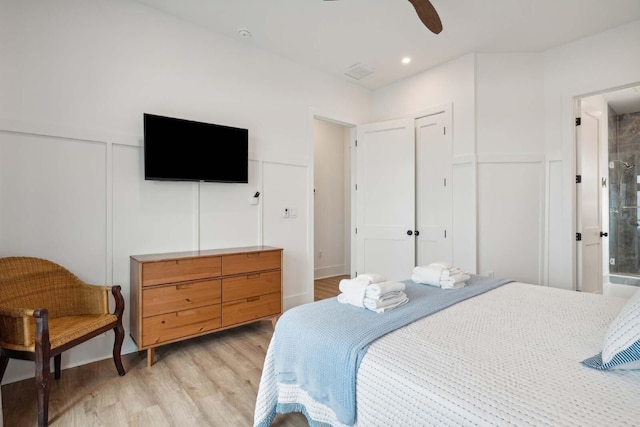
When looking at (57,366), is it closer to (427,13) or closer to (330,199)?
(427,13)

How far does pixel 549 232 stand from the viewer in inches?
133

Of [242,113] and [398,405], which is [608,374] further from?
[242,113]

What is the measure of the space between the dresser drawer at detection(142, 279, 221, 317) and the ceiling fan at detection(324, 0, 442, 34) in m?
2.55

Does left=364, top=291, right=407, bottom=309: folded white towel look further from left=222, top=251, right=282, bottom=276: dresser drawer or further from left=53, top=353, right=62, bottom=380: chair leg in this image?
left=53, top=353, right=62, bottom=380: chair leg

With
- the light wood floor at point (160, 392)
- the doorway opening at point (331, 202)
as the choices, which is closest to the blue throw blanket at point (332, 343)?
the light wood floor at point (160, 392)

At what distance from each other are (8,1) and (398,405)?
333 cm

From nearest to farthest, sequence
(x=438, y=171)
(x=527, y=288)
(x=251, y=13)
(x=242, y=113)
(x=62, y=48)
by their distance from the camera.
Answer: (x=527, y=288)
(x=62, y=48)
(x=251, y=13)
(x=242, y=113)
(x=438, y=171)

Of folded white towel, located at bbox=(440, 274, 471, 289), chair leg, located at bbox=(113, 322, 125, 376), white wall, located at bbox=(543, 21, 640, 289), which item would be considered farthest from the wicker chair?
white wall, located at bbox=(543, 21, 640, 289)

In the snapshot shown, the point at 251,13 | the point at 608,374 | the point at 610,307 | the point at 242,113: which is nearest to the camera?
the point at 608,374

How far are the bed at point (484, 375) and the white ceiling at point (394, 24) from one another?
97.4 inches

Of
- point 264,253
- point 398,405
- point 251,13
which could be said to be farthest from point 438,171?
point 398,405

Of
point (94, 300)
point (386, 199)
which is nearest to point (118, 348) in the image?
point (94, 300)

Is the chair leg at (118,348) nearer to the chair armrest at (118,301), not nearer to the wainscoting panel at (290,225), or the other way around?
the chair armrest at (118,301)

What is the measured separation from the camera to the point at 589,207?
3508 millimetres
